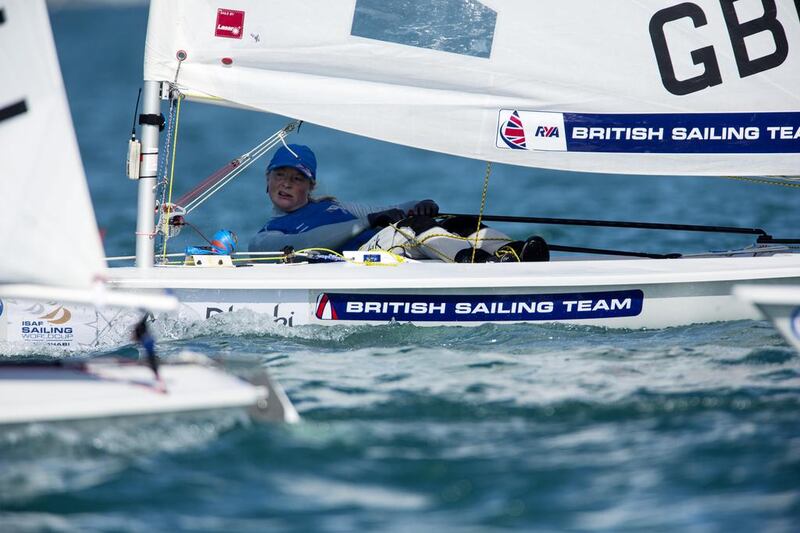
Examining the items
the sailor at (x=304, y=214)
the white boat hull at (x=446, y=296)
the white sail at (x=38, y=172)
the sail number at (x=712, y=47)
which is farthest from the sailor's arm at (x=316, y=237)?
the white sail at (x=38, y=172)

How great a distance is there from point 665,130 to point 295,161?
194 cm

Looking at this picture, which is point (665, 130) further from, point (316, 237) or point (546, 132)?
point (316, 237)

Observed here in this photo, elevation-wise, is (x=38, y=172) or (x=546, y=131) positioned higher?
(x=546, y=131)

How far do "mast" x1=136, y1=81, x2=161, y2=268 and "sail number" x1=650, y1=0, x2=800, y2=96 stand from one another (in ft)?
8.00

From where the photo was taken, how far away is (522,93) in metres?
5.66

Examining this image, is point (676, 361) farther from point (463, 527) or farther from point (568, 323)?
point (463, 527)

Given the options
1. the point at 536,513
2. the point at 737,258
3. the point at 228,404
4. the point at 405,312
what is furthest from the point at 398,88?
the point at 536,513

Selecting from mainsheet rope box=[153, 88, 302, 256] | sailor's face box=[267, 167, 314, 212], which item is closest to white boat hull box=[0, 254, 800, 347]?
mainsheet rope box=[153, 88, 302, 256]

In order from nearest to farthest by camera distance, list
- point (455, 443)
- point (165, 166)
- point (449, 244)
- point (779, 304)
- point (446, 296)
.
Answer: point (455, 443)
point (779, 304)
point (446, 296)
point (165, 166)
point (449, 244)

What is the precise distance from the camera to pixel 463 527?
→ 3.32 m

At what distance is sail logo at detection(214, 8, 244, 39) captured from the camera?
553cm

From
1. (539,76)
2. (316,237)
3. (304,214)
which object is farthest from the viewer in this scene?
(304,214)

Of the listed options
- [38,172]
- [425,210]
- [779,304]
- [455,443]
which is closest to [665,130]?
[425,210]

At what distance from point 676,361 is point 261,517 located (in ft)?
7.24
